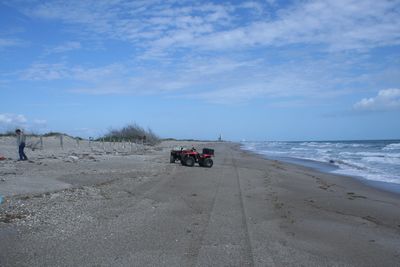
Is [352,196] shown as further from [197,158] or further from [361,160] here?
[361,160]

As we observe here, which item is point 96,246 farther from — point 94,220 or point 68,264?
point 94,220

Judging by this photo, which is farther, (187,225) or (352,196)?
(352,196)

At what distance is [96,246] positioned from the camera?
6.10 meters

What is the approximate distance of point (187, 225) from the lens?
7.62 meters

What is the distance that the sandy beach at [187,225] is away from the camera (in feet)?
18.9

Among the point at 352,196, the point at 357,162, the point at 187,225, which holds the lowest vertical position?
the point at 352,196

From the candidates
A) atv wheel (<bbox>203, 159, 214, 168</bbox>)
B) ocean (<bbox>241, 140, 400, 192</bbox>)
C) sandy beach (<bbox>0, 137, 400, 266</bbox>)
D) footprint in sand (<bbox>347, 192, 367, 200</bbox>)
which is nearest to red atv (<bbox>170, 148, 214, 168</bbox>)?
atv wheel (<bbox>203, 159, 214, 168</bbox>)

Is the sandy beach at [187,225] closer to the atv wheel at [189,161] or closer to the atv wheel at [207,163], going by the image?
the atv wheel at [207,163]

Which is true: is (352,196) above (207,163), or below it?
below

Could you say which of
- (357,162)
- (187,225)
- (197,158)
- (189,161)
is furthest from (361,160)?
(187,225)

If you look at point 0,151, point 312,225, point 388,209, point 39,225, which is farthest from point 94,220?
point 0,151

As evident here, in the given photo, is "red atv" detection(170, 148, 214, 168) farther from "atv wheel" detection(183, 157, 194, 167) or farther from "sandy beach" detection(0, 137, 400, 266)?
"sandy beach" detection(0, 137, 400, 266)

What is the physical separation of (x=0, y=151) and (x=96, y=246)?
72.1 feet

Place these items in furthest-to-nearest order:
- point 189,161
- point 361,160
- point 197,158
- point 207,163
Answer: point 361,160
point 197,158
point 189,161
point 207,163
